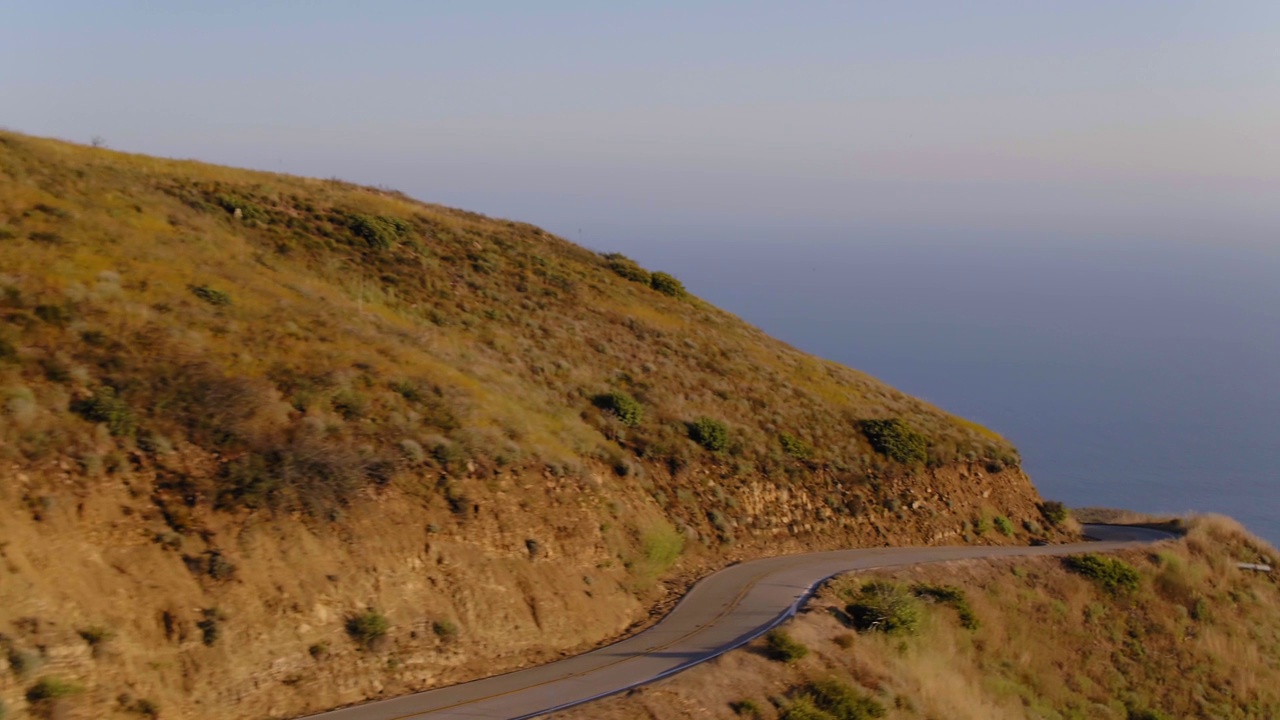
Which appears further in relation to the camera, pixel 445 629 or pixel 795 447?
pixel 795 447

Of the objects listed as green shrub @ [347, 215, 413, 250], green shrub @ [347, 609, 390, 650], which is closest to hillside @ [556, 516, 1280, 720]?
green shrub @ [347, 609, 390, 650]

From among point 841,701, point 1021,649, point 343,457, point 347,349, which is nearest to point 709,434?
point 1021,649

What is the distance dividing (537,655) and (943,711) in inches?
280

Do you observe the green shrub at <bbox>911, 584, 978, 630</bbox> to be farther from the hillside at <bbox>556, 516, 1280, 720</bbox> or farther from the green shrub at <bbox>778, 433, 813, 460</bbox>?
the green shrub at <bbox>778, 433, 813, 460</bbox>

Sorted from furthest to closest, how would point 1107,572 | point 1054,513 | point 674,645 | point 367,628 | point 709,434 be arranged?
1. point 1054,513
2. point 709,434
3. point 1107,572
4. point 674,645
5. point 367,628

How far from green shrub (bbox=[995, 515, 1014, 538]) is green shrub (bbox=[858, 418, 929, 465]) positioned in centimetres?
295

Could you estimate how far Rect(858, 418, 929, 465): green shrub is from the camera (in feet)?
89.2

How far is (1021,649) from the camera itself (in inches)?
789

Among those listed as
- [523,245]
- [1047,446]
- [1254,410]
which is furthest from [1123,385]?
[523,245]

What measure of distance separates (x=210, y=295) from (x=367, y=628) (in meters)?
9.37

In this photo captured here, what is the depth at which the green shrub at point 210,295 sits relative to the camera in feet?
60.5

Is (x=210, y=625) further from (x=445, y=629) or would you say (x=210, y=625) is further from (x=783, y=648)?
(x=783, y=648)

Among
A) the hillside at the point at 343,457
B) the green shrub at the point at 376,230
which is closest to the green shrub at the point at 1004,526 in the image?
the hillside at the point at 343,457

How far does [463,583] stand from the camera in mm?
14562
